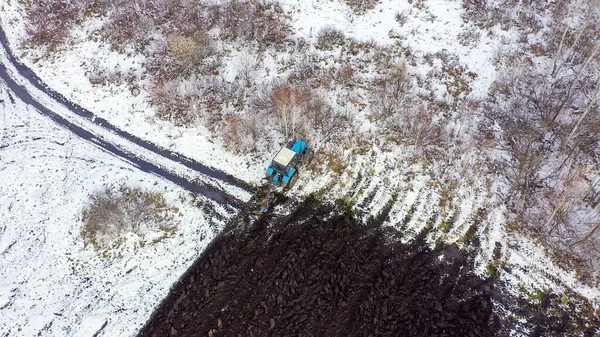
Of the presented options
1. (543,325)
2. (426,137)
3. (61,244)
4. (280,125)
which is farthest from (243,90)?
(543,325)

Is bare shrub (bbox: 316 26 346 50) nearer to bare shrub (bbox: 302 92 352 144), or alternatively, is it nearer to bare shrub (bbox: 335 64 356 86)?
bare shrub (bbox: 335 64 356 86)

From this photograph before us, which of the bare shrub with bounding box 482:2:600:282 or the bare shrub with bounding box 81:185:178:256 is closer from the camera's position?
the bare shrub with bounding box 482:2:600:282

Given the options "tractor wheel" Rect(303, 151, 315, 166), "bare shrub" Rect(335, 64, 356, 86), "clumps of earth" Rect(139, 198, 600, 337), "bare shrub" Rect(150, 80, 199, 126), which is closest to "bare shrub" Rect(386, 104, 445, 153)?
"bare shrub" Rect(335, 64, 356, 86)

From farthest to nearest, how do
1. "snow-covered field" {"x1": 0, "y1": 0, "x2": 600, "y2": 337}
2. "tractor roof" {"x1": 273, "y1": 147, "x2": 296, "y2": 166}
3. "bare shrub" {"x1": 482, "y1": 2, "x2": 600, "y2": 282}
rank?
"tractor roof" {"x1": 273, "y1": 147, "x2": 296, "y2": 166} → "bare shrub" {"x1": 482, "y1": 2, "x2": 600, "y2": 282} → "snow-covered field" {"x1": 0, "y1": 0, "x2": 600, "y2": 337}

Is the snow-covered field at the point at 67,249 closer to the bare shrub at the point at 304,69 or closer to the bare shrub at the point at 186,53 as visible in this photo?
the bare shrub at the point at 186,53

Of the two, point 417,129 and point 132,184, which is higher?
point 417,129

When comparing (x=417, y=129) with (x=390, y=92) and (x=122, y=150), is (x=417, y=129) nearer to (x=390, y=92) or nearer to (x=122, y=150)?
(x=390, y=92)

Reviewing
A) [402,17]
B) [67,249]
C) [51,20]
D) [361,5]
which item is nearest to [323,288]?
[67,249]

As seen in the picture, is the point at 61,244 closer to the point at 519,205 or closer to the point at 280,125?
the point at 280,125
